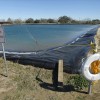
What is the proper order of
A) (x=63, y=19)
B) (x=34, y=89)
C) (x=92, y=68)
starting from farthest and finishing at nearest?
(x=63, y=19) < (x=34, y=89) < (x=92, y=68)

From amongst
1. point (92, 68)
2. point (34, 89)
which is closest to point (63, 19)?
point (34, 89)

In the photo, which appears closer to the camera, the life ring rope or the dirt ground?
the life ring rope

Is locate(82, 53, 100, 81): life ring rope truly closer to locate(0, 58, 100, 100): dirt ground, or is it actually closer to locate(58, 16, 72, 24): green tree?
locate(0, 58, 100, 100): dirt ground

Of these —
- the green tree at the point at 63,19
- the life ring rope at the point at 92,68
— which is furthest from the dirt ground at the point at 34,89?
the green tree at the point at 63,19

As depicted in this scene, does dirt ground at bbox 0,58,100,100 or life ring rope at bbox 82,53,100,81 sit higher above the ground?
life ring rope at bbox 82,53,100,81

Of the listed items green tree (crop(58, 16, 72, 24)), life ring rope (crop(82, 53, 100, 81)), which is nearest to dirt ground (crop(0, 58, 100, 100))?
life ring rope (crop(82, 53, 100, 81))

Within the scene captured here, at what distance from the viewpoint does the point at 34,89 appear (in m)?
7.99

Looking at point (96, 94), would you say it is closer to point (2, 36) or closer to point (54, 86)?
point (54, 86)

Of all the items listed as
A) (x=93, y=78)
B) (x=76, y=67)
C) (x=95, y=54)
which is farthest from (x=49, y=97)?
(x=76, y=67)

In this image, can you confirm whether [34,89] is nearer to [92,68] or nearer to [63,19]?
[92,68]

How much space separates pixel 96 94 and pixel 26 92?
7.45ft

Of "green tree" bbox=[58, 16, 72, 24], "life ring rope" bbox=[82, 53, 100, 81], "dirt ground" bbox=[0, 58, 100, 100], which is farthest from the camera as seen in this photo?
"green tree" bbox=[58, 16, 72, 24]

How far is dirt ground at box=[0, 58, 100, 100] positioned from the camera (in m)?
7.45

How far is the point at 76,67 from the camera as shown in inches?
442
